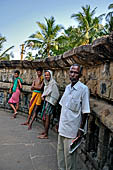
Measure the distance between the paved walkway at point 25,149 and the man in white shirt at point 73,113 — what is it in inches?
21.9

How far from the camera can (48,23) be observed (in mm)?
26750

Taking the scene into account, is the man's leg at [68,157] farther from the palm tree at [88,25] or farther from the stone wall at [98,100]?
the palm tree at [88,25]

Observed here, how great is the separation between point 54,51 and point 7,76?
21.6 m

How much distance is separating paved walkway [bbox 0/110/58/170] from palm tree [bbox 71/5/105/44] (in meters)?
22.8

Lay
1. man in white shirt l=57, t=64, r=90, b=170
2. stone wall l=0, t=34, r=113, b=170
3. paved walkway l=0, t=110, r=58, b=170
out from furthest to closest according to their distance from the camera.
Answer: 1. paved walkway l=0, t=110, r=58, b=170
2. man in white shirt l=57, t=64, r=90, b=170
3. stone wall l=0, t=34, r=113, b=170

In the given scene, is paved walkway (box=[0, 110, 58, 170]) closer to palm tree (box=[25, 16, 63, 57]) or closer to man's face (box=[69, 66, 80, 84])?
man's face (box=[69, 66, 80, 84])

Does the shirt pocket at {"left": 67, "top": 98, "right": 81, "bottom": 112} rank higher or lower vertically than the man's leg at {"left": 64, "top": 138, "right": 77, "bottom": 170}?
higher

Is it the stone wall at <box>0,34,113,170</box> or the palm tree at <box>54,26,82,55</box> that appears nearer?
the stone wall at <box>0,34,113,170</box>

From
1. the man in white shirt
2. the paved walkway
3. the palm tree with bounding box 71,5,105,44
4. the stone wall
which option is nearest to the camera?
the stone wall

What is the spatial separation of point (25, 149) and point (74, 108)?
1.49m

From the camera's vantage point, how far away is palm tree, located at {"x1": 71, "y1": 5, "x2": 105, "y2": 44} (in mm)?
25531

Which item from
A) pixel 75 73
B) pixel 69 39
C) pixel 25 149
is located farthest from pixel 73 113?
pixel 69 39

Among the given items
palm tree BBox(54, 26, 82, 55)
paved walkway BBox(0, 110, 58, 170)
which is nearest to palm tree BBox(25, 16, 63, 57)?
palm tree BBox(54, 26, 82, 55)

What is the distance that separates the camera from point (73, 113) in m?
2.07
